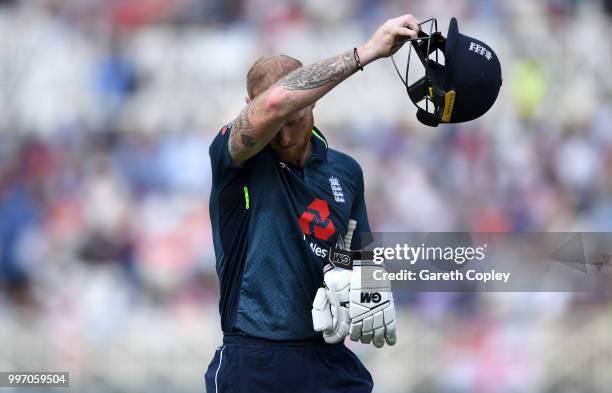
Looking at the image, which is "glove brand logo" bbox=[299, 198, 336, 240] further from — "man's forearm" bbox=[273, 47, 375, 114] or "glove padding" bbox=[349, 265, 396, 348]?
"man's forearm" bbox=[273, 47, 375, 114]

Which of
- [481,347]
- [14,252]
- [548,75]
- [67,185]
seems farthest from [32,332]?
[548,75]

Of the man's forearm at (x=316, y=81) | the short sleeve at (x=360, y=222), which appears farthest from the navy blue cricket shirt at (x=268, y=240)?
the man's forearm at (x=316, y=81)

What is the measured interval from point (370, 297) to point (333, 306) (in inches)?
8.3

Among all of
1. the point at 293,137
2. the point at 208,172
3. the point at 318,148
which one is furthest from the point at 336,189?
the point at 208,172

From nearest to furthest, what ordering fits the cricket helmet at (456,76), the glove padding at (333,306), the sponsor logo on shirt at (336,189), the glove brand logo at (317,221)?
the cricket helmet at (456,76), the glove padding at (333,306), the glove brand logo at (317,221), the sponsor logo on shirt at (336,189)

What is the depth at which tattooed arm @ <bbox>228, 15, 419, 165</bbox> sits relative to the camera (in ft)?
12.7

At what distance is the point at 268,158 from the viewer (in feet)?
14.3

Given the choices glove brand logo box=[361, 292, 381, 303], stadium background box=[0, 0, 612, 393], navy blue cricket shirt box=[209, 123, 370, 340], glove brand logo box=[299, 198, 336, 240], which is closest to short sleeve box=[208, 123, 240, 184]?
navy blue cricket shirt box=[209, 123, 370, 340]

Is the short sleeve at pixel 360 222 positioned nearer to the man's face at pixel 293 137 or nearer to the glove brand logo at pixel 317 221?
the glove brand logo at pixel 317 221

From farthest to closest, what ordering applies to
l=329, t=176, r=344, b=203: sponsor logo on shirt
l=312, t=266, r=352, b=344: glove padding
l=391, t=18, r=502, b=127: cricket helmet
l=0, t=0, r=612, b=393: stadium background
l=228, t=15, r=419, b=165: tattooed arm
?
1. l=0, t=0, r=612, b=393: stadium background
2. l=329, t=176, r=344, b=203: sponsor logo on shirt
3. l=312, t=266, r=352, b=344: glove padding
4. l=391, t=18, r=502, b=127: cricket helmet
5. l=228, t=15, r=419, b=165: tattooed arm

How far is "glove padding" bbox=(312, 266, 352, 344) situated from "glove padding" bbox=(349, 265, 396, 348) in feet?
0.12

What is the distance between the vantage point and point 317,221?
14.3 ft

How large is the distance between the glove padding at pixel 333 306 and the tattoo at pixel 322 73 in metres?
0.80

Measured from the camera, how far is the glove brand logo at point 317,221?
4.34 meters
